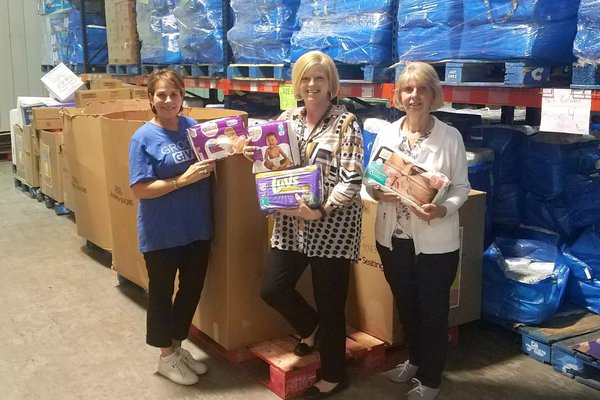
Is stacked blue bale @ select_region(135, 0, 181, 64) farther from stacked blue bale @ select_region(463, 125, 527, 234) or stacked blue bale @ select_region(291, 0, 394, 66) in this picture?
stacked blue bale @ select_region(463, 125, 527, 234)

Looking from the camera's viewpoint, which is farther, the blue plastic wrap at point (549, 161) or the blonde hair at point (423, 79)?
the blue plastic wrap at point (549, 161)

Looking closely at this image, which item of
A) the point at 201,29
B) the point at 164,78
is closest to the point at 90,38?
the point at 201,29

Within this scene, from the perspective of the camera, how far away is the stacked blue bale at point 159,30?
6.64m

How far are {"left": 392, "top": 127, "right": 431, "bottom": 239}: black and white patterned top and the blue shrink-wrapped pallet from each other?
967 mm

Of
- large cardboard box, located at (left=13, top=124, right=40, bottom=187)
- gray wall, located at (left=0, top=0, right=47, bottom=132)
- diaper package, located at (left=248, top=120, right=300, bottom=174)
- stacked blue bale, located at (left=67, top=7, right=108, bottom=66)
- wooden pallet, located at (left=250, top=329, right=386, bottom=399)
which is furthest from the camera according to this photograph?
gray wall, located at (left=0, top=0, right=47, bottom=132)

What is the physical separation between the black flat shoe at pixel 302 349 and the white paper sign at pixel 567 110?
1708 mm

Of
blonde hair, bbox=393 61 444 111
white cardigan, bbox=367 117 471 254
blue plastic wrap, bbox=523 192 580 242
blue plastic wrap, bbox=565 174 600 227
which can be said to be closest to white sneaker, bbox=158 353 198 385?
white cardigan, bbox=367 117 471 254

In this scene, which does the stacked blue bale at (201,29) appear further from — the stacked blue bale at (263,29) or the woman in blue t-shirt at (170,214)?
the woman in blue t-shirt at (170,214)

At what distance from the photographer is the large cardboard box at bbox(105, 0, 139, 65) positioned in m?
7.55

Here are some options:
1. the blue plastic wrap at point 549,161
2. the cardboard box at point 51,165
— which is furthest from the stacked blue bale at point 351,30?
the cardboard box at point 51,165

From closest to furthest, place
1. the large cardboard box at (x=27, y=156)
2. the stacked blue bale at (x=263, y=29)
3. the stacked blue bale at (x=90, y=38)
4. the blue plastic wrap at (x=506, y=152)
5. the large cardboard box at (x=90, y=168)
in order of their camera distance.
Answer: the blue plastic wrap at (x=506, y=152)
the large cardboard box at (x=90, y=168)
the stacked blue bale at (x=263, y=29)
the large cardboard box at (x=27, y=156)
the stacked blue bale at (x=90, y=38)

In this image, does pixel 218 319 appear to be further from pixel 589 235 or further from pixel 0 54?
pixel 0 54

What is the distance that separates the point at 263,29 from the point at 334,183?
9.71 ft

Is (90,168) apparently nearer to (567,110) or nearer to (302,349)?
(302,349)
